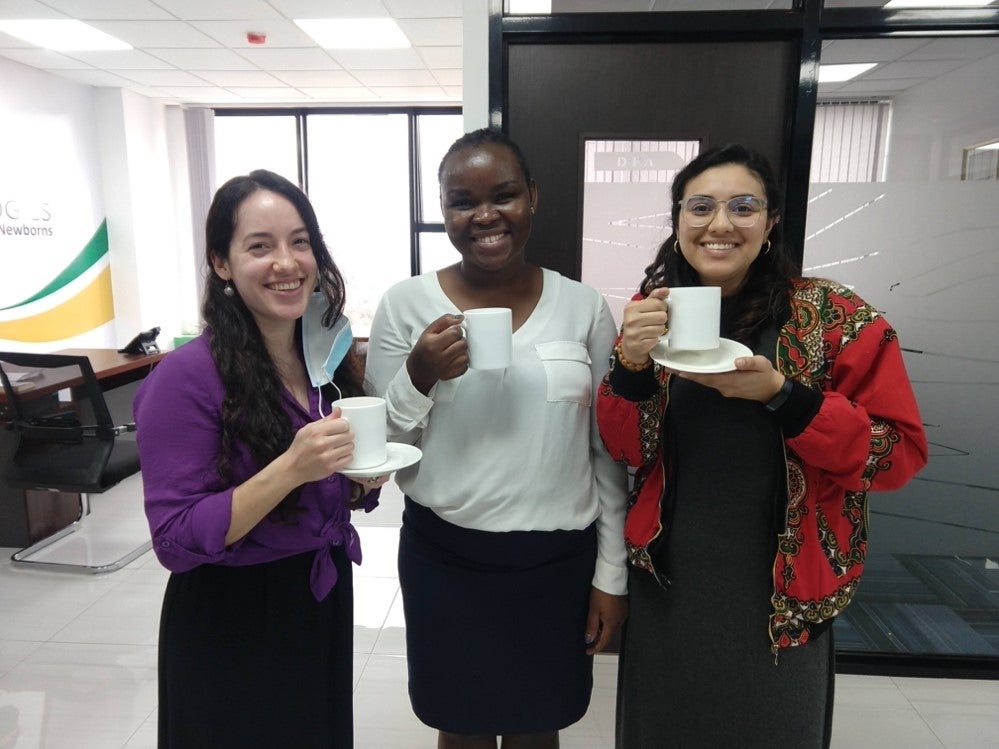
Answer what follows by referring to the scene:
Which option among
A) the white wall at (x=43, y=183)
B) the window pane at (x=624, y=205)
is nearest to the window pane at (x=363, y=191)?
the white wall at (x=43, y=183)

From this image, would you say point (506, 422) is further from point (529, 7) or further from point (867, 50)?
point (867, 50)

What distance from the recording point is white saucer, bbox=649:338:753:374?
3.01 ft

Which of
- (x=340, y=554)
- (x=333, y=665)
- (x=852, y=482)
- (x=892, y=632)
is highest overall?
(x=852, y=482)

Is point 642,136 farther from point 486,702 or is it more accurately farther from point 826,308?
point 486,702

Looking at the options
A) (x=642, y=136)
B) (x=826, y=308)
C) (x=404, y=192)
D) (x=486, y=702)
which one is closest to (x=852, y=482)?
(x=826, y=308)

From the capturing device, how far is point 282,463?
95 cm

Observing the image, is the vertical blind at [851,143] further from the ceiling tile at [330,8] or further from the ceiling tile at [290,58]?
the ceiling tile at [290,58]

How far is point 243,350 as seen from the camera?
1070mm

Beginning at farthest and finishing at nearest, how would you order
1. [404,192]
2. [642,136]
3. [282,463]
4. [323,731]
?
[404,192]
[642,136]
[323,731]
[282,463]

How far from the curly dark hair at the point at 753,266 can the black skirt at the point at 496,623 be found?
0.51m

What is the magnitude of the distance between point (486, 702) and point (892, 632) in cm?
178

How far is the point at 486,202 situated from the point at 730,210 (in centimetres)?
41

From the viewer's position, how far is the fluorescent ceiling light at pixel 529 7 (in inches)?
76.6

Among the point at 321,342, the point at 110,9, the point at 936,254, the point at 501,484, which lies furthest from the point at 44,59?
the point at 936,254
